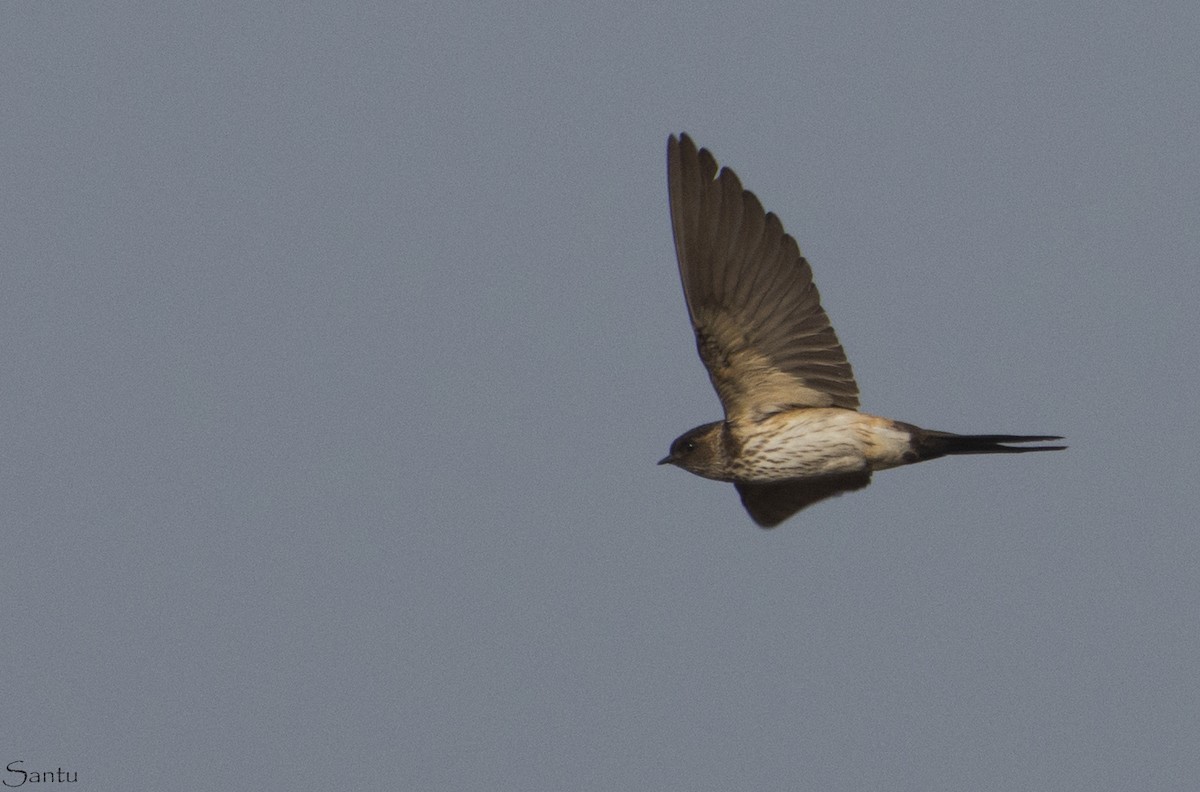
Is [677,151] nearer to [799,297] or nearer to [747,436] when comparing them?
[799,297]

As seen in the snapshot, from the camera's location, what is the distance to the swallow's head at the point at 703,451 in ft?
34.9

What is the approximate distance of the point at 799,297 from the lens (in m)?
10.2

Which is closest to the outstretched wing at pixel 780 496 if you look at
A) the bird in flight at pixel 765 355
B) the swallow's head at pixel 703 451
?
the swallow's head at pixel 703 451

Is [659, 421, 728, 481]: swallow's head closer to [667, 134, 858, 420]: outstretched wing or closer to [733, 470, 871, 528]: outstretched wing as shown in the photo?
[667, 134, 858, 420]: outstretched wing

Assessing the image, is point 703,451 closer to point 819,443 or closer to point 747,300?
point 819,443

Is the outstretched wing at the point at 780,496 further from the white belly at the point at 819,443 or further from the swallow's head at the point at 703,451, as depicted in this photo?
the white belly at the point at 819,443

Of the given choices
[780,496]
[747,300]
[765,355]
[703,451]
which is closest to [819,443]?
[765,355]

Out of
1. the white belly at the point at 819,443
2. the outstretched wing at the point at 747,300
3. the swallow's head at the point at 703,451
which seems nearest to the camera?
the outstretched wing at the point at 747,300

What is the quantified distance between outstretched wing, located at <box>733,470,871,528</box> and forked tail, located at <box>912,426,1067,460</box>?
975 millimetres

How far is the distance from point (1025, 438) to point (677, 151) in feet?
8.40

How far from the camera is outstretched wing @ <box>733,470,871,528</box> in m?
11.4

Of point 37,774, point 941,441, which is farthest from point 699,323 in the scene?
point 37,774

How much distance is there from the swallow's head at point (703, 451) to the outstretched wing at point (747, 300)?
0.23 meters

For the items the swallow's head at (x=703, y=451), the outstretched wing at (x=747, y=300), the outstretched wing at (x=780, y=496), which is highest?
the outstretched wing at (x=747, y=300)
